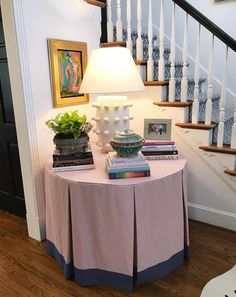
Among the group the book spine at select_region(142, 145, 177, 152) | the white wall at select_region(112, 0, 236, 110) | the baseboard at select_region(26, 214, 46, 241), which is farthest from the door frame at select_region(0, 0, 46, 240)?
the white wall at select_region(112, 0, 236, 110)

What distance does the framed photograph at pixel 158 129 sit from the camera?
6.10 feet

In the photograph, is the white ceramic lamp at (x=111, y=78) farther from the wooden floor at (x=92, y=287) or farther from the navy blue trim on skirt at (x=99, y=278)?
the wooden floor at (x=92, y=287)

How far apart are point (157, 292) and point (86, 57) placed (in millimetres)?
1851

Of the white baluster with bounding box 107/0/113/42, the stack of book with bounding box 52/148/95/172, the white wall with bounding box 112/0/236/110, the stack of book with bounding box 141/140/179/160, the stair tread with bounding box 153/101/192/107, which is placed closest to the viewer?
the stack of book with bounding box 52/148/95/172

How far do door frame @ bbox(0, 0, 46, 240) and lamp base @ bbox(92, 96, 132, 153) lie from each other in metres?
Result: 0.49

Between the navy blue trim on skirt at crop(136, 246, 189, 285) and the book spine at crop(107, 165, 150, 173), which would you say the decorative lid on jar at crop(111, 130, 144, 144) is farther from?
the navy blue trim on skirt at crop(136, 246, 189, 285)

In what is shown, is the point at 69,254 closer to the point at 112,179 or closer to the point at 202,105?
the point at 112,179

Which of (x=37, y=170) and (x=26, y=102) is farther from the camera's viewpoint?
(x=37, y=170)

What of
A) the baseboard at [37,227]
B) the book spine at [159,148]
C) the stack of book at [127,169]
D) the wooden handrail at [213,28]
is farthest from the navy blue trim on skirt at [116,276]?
the wooden handrail at [213,28]

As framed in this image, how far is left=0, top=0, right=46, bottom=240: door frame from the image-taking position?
1729 mm

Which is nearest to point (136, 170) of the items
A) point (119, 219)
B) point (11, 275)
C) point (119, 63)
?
point (119, 219)

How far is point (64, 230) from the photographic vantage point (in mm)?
1610

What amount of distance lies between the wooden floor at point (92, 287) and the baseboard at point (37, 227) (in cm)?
5

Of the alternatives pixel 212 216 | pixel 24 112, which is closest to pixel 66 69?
pixel 24 112
